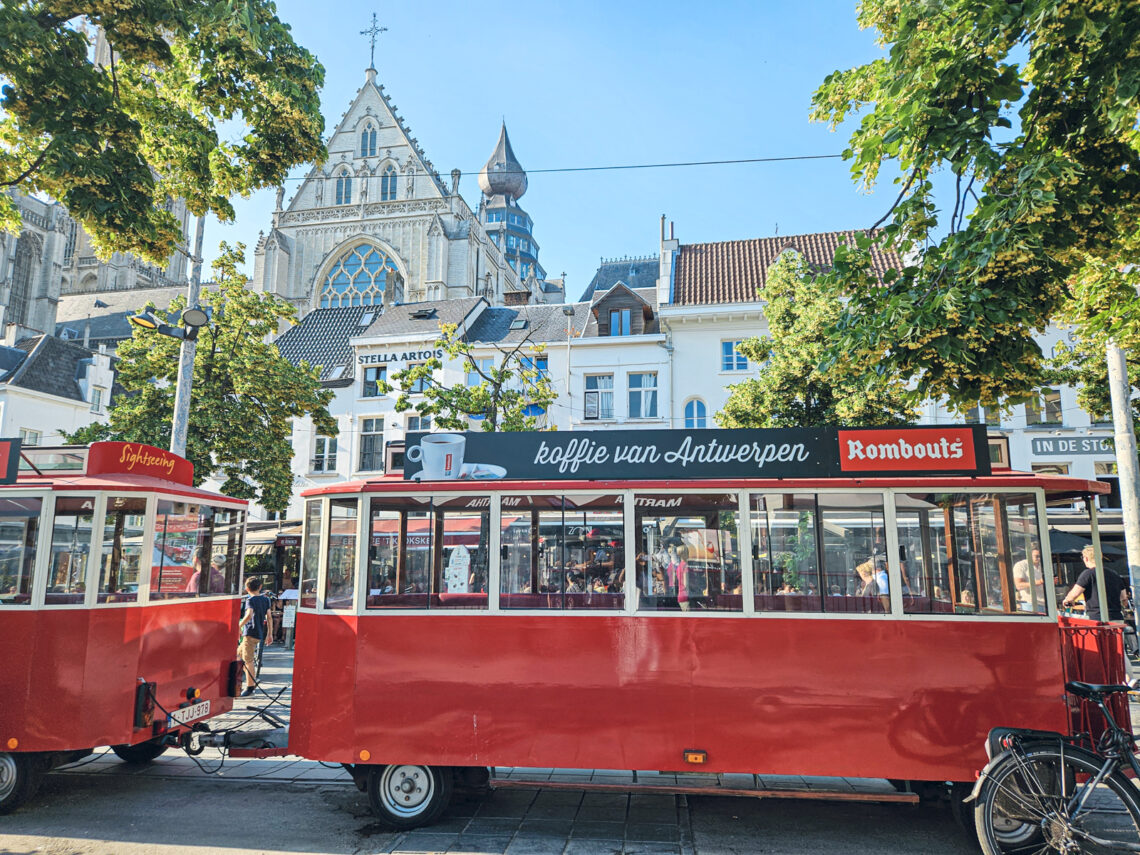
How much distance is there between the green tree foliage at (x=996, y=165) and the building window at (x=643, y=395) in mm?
19259

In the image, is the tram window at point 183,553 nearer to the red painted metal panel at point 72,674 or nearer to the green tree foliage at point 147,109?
the red painted metal panel at point 72,674

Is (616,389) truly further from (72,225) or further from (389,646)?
(72,225)

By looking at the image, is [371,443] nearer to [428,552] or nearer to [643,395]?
[643,395]

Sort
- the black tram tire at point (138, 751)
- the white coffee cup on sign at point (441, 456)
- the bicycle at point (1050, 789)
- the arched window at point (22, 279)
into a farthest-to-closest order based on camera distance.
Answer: the arched window at point (22, 279) → the black tram tire at point (138, 751) → the white coffee cup on sign at point (441, 456) → the bicycle at point (1050, 789)

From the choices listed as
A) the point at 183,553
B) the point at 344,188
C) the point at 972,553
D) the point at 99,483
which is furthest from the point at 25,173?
the point at 344,188

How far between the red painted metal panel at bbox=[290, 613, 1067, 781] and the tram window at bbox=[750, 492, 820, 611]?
19 centimetres

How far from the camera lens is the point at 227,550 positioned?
27.9 ft

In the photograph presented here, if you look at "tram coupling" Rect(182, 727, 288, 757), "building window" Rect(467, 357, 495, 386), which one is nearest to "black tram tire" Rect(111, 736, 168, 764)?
"tram coupling" Rect(182, 727, 288, 757)

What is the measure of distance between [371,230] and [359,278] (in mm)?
3472

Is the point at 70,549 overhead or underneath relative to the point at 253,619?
overhead

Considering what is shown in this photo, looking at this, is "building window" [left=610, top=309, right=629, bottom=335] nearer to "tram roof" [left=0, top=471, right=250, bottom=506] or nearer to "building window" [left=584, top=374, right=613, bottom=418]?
"building window" [left=584, top=374, right=613, bottom=418]

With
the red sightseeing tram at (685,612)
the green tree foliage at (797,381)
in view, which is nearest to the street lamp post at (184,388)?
the red sightseeing tram at (685,612)

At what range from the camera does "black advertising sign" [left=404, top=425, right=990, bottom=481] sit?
6.13 meters

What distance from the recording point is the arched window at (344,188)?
53344 mm
